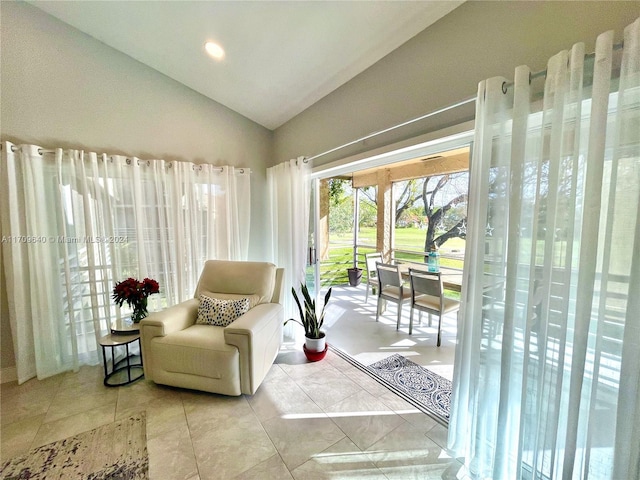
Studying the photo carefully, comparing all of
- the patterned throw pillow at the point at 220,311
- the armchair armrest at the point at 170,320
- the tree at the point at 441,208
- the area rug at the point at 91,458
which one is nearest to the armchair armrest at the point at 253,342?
the patterned throw pillow at the point at 220,311

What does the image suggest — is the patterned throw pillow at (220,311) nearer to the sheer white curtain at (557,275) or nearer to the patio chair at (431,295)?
the sheer white curtain at (557,275)

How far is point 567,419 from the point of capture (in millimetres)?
1162

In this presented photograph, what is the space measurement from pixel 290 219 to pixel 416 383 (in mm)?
2069

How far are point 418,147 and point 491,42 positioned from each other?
0.66 m

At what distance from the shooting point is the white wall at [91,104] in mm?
2277

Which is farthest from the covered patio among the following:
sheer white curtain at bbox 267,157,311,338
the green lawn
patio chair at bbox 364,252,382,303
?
the green lawn

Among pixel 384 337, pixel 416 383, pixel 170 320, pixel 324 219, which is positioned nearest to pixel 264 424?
pixel 170 320

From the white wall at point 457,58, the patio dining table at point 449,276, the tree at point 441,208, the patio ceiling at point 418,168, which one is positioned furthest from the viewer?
the tree at point 441,208

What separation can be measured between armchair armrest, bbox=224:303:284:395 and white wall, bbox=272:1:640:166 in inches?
67.0

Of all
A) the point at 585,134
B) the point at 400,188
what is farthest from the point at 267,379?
the point at 400,188

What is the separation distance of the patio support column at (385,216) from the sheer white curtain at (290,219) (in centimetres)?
250

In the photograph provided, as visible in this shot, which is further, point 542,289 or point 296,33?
point 296,33

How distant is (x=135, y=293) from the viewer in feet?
7.80

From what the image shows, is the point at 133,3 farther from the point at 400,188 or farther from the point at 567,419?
the point at 400,188
